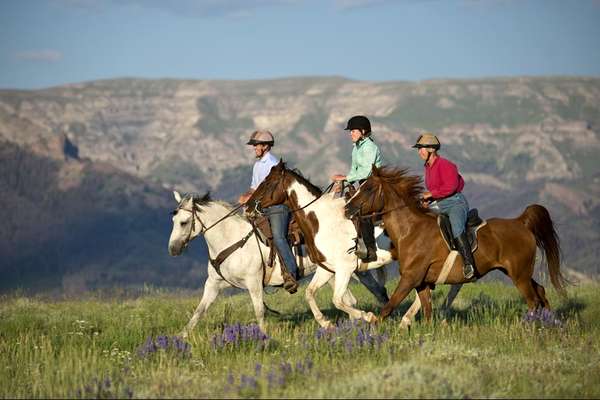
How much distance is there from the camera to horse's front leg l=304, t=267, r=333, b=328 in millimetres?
13727

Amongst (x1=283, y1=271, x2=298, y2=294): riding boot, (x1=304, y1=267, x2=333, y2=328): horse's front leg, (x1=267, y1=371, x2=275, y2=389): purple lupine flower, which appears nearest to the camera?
(x1=267, y1=371, x2=275, y2=389): purple lupine flower

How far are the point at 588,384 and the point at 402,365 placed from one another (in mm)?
1995

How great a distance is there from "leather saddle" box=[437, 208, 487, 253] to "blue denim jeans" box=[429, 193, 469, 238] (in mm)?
75

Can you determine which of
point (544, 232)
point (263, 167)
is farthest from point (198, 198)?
point (544, 232)

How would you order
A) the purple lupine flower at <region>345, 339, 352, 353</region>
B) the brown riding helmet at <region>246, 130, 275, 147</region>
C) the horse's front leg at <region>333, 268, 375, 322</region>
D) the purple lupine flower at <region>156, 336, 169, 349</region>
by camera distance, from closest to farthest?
the purple lupine flower at <region>345, 339, 352, 353</region> → the purple lupine flower at <region>156, 336, 169, 349</region> → the horse's front leg at <region>333, 268, 375, 322</region> → the brown riding helmet at <region>246, 130, 275, 147</region>

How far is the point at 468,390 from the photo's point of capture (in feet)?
28.9

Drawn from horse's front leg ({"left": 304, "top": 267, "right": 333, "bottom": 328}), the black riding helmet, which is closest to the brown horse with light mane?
the black riding helmet

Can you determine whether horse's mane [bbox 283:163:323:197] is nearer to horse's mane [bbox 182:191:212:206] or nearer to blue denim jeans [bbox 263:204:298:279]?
blue denim jeans [bbox 263:204:298:279]

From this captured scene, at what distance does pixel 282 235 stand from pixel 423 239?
2335 mm

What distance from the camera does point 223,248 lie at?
1416 centimetres

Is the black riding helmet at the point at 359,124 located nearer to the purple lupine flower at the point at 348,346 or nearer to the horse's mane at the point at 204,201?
the horse's mane at the point at 204,201

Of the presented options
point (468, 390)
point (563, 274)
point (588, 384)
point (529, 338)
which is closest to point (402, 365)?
point (468, 390)

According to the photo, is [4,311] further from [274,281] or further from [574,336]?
[574,336]

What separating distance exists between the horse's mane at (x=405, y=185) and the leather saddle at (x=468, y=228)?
465mm
